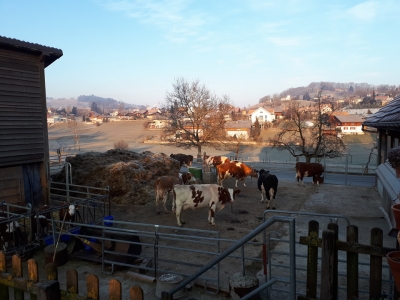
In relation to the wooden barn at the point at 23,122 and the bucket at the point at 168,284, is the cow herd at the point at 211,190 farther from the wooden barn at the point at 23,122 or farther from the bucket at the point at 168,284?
the bucket at the point at 168,284

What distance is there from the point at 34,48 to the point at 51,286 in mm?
11067

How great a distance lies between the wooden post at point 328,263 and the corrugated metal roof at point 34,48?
38.1ft

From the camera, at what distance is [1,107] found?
36.1 ft

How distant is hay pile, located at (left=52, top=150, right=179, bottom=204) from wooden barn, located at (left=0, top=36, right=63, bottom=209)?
10.8ft

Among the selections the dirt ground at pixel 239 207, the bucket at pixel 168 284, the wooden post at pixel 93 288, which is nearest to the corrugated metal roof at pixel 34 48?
the dirt ground at pixel 239 207

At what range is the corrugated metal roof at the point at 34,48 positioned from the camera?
10.9 meters

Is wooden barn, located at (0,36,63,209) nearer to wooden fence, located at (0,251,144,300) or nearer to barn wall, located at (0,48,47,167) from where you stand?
barn wall, located at (0,48,47,167)

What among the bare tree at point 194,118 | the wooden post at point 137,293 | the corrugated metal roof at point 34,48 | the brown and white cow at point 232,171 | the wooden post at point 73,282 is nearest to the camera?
the wooden post at point 137,293

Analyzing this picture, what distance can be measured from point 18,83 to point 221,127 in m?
23.1

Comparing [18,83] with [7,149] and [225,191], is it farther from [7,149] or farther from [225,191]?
[225,191]

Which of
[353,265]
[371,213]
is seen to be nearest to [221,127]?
[371,213]

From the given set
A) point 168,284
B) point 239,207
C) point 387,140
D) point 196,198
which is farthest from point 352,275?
point 387,140

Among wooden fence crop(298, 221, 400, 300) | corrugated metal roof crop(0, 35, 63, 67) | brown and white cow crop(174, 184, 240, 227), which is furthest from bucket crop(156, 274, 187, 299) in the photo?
corrugated metal roof crop(0, 35, 63, 67)

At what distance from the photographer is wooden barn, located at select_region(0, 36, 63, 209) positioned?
11117mm
